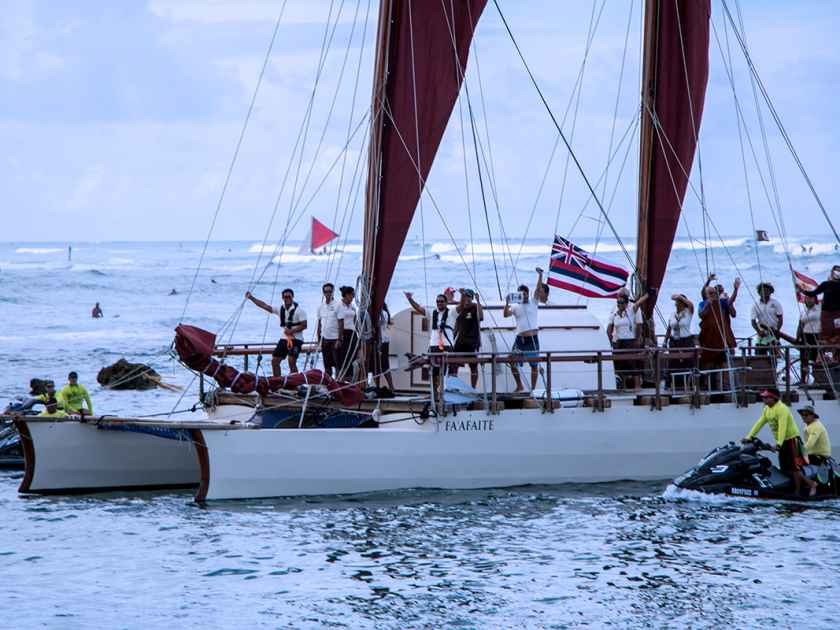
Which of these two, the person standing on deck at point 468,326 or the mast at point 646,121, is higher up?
the mast at point 646,121

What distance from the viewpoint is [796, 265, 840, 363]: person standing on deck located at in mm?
24000

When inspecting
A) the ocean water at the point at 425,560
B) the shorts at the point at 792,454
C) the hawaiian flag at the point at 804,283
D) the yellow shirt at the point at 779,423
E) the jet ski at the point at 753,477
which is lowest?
the ocean water at the point at 425,560

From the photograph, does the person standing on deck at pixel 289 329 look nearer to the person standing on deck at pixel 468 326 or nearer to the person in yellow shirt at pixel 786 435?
the person standing on deck at pixel 468 326

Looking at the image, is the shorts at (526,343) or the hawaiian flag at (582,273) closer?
the shorts at (526,343)

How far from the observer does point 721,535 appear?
1909 cm

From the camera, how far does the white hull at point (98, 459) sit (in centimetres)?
2205

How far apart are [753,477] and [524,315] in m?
4.94

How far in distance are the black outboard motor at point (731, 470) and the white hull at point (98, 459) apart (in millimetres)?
8422

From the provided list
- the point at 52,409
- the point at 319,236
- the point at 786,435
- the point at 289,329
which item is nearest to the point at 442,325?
the point at 289,329

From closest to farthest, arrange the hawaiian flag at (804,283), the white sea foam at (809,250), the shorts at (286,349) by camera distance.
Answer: the shorts at (286,349)
the hawaiian flag at (804,283)
the white sea foam at (809,250)

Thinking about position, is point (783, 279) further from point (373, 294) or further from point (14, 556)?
point (14, 556)

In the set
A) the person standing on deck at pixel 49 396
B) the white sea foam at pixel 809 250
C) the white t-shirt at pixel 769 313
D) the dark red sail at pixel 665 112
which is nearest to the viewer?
the person standing on deck at pixel 49 396

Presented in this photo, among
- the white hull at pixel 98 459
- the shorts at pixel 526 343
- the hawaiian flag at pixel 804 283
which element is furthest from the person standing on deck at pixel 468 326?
the hawaiian flag at pixel 804 283

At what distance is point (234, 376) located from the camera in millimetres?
22359
